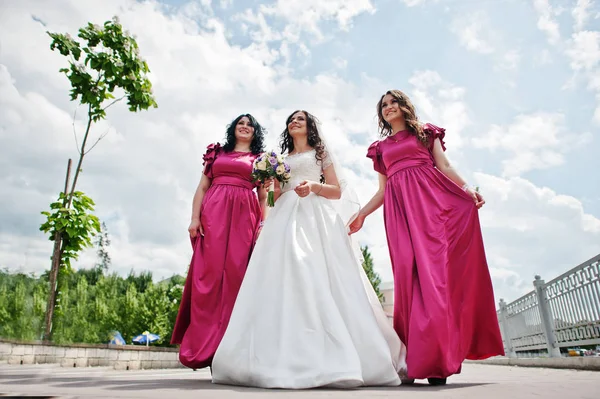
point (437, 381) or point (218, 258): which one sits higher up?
point (218, 258)

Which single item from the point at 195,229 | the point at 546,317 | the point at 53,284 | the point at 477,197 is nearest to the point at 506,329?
the point at 546,317

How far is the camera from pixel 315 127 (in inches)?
156

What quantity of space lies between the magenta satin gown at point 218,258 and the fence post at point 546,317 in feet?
18.1

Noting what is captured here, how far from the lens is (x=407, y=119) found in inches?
139

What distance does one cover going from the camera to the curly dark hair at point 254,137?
4234 mm

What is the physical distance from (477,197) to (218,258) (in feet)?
7.24

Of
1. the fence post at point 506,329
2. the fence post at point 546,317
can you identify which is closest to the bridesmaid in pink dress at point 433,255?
the fence post at point 546,317

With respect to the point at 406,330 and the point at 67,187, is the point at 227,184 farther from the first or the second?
the point at 67,187

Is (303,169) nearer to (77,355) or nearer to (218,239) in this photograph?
(218,239)

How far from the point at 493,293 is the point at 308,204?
153 centimetres

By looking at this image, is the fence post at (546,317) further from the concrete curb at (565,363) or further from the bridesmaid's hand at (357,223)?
the bridesmaid's hand at (357,223)

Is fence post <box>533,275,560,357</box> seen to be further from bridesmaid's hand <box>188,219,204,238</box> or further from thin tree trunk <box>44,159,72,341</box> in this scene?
thin tree trunk <box>44,159,72,341</box>

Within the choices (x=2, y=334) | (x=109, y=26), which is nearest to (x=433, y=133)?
(x=109, y=26)

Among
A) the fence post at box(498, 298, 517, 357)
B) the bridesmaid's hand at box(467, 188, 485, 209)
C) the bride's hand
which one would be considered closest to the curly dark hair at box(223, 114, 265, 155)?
the bride's hand
